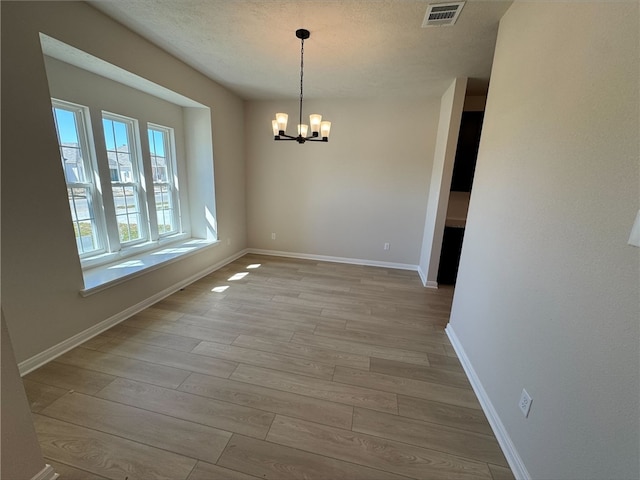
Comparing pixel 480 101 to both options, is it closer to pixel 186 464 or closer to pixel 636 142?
pixel 636 142

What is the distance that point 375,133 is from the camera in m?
3.86

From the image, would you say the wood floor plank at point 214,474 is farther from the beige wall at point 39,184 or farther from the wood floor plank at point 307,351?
the beige wall at point 39,184

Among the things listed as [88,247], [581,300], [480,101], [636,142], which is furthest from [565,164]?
[88,247]

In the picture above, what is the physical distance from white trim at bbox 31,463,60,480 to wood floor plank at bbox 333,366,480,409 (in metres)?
1.51

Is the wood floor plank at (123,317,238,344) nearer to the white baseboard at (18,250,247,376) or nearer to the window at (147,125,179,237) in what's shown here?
the white baseboard at (18,250,247,376)

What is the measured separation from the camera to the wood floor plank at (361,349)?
2.09 meters

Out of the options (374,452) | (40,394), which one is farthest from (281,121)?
(40,394)

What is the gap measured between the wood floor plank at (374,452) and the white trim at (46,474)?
0.99 metres

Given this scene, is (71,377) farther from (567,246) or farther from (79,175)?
(567,246)

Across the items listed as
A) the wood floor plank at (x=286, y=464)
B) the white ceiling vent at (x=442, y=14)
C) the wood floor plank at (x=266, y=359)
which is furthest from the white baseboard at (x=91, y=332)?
the white ceiling vent at (x=442, y=14)

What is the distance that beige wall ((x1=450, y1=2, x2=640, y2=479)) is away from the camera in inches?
33.1

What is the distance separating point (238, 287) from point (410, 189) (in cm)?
297

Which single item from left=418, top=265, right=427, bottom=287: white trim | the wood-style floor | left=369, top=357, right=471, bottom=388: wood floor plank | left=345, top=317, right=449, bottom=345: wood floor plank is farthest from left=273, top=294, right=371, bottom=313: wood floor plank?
left=418, top=265, right=427, bottom=287: white trim

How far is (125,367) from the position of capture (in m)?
1.86
